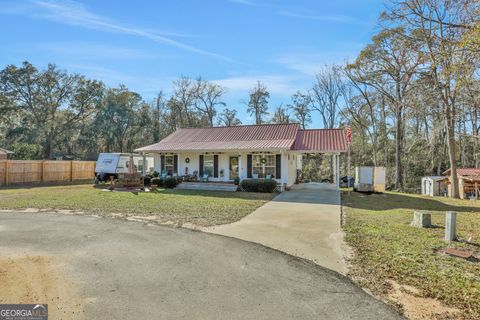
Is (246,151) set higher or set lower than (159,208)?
higher

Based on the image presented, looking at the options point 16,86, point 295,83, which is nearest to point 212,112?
point 295,83

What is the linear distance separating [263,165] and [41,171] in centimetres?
1681

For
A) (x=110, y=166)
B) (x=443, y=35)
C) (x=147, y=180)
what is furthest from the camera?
(x=110, y=166)

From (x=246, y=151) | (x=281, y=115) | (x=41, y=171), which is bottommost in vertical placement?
(x=41, y=171)

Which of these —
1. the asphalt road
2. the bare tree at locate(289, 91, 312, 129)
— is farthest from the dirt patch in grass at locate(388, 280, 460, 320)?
the bare tree at locate(289, 91, 312, 129)

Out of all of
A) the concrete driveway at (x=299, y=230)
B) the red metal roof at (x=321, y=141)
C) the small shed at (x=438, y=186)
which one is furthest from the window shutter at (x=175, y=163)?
the small shed at (x=438, y=186)

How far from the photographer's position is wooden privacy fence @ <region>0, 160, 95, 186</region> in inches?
787

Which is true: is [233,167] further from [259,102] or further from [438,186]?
[259,102]

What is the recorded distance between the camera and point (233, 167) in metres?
19.3

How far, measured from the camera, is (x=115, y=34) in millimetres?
13406

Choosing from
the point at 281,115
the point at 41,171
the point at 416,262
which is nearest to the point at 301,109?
the point at 281,115

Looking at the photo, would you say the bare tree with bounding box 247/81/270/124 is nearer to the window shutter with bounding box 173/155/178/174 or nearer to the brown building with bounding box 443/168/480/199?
the window shutter with bounding box 173/155/178/174

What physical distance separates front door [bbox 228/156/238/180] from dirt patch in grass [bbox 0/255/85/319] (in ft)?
47.4

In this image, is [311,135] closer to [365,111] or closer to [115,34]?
[115,34]
